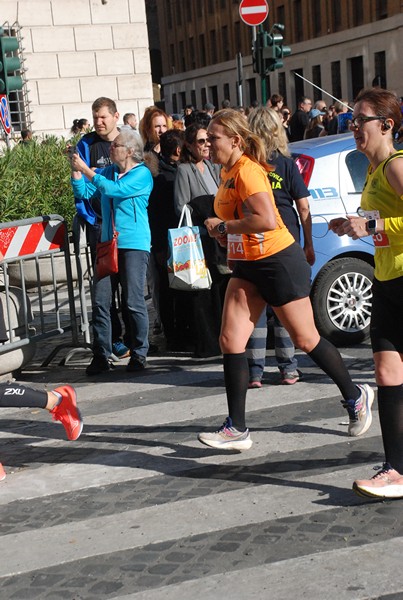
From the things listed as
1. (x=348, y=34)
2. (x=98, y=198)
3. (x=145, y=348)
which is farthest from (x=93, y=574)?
(x=348, y=34)

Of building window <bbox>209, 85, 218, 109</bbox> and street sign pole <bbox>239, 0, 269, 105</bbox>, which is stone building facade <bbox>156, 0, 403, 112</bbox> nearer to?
building window <bbox>209, 85, 218, 109</bbox>

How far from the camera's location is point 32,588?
442 centimetres

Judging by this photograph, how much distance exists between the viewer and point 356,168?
883cm

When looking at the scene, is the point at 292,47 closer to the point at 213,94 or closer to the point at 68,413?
the point at 213,94

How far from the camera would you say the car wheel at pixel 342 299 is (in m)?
8.66

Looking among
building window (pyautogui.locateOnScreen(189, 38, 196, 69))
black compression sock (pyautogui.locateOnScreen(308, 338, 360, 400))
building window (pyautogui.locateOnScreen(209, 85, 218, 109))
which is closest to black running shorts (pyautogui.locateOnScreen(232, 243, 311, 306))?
black compression sock (pyautogui.locateOnScreen(308, 338, 360, 400))

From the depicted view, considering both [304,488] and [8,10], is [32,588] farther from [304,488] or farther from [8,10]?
[8,10]

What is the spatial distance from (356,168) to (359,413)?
3.21 meters

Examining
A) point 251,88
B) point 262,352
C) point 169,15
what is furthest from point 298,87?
point 262,352

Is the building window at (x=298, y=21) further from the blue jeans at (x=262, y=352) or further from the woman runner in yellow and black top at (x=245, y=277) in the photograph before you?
the woman runner in yellow and black top at (x=245, y=277)

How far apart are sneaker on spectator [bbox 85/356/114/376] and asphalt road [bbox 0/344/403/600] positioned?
867 mm

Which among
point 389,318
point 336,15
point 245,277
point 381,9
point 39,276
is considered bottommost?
point 39,276

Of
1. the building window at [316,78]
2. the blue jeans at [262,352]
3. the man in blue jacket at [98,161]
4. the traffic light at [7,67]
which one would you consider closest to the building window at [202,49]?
the building window at [316,78]

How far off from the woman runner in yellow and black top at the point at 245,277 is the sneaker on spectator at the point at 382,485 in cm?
103
